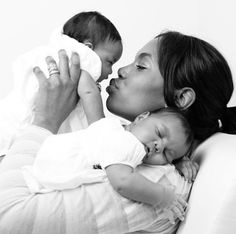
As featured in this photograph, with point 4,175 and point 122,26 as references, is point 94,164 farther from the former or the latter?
point 122,26

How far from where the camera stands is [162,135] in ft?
4.34

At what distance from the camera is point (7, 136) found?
1.57 meters

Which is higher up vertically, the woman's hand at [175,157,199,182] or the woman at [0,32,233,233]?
the woman at [0,32,233,233]

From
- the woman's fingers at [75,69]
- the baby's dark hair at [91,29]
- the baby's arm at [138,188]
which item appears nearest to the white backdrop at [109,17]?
the baby's dark hair at [91,29]

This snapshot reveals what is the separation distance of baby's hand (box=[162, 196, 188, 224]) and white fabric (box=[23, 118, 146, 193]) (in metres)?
0.14

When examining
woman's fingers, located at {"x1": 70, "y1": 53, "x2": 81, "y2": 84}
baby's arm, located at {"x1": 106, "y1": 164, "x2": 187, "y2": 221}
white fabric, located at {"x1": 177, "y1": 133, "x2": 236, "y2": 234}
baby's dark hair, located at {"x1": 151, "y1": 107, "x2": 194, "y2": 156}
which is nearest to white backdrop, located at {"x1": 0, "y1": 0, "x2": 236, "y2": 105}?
woman's fingers, located at {"x1": 70, "y1": 53, "x2": 81, "y2": 84}

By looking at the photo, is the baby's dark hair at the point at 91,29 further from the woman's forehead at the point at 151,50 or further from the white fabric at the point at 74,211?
the white fabric at the point at 74,211

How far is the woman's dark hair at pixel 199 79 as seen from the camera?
1491 mm

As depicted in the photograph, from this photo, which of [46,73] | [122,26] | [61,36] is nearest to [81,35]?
[61,36]

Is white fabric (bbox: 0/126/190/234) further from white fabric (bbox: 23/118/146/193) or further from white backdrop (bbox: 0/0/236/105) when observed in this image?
white backdrop (bbox: 0/0/236/105)

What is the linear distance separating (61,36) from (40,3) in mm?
1031

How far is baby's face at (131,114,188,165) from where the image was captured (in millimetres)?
1298

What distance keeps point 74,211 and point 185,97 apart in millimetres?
521

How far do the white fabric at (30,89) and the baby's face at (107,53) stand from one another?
0.06 meters
